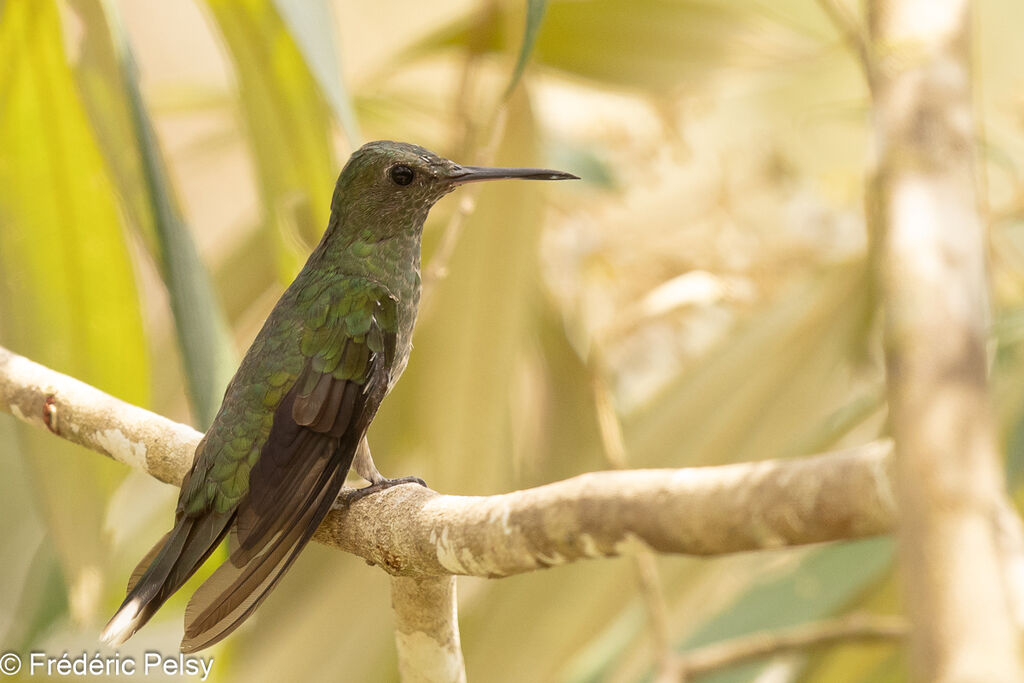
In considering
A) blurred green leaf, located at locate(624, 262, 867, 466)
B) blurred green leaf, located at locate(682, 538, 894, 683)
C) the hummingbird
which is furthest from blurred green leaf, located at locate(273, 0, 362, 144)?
blurred green leaf, located at locate(682, 538, 894, 683)

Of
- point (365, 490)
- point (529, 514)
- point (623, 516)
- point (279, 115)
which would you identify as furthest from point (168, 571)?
point (279, 115)

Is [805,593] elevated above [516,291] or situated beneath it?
situated beneath

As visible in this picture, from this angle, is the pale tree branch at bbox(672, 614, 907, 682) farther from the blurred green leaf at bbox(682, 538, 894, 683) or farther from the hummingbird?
the blurred green leaf at bbox(682, 538, 894, 683)

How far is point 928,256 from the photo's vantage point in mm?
653

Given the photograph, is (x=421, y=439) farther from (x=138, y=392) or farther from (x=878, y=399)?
(x=878, y=399)

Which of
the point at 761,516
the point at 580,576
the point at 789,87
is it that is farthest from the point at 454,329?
the point at 761,516

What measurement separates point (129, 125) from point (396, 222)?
2.34ft

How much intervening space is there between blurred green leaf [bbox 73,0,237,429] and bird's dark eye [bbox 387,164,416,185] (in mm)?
367

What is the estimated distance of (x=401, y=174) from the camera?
1.24m

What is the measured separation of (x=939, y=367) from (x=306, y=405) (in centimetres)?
72

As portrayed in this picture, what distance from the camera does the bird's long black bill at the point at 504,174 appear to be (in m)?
1.11

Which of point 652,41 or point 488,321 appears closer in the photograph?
point 488,321

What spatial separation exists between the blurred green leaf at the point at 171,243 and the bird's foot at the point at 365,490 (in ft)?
0.97

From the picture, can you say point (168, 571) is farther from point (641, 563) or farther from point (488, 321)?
point (488, 321)
